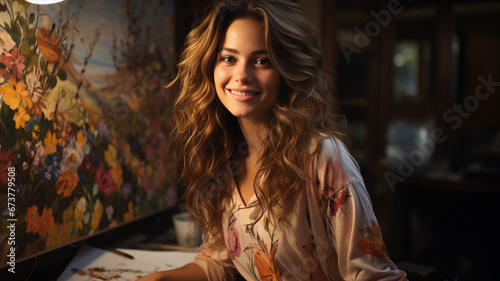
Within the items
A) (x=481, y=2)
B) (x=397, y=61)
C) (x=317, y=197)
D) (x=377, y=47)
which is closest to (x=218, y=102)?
(x=317, y=197)

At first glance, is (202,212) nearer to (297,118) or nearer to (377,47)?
(297,118)

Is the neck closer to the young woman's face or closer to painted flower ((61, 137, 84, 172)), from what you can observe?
the young woman's face

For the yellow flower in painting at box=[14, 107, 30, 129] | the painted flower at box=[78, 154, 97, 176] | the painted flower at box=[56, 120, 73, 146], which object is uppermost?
the yellow flower in painting at box=[14, 107, 30, 129]

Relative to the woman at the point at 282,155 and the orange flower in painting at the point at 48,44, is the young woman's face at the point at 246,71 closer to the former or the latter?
the woman at the point at 282,155

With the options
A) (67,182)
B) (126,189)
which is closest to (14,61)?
(67,182)

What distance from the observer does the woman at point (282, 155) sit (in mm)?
970

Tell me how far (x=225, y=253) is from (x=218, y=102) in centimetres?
44

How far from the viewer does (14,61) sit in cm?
94

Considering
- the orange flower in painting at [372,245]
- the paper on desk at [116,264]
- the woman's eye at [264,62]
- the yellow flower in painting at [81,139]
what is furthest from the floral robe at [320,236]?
the yellow flower in painting at [81,139]

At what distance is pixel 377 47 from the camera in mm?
3416

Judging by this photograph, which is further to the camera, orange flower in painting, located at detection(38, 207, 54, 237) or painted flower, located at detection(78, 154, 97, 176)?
painted flower, located at detection(78, 154, 97, 176)

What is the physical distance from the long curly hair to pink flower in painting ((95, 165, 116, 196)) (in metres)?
0.26

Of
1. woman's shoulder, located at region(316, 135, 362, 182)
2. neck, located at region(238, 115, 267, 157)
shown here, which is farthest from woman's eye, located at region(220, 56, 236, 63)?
woman's shoulder, located at region(316, 135, 362, 182)

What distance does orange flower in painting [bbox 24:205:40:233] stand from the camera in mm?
996
